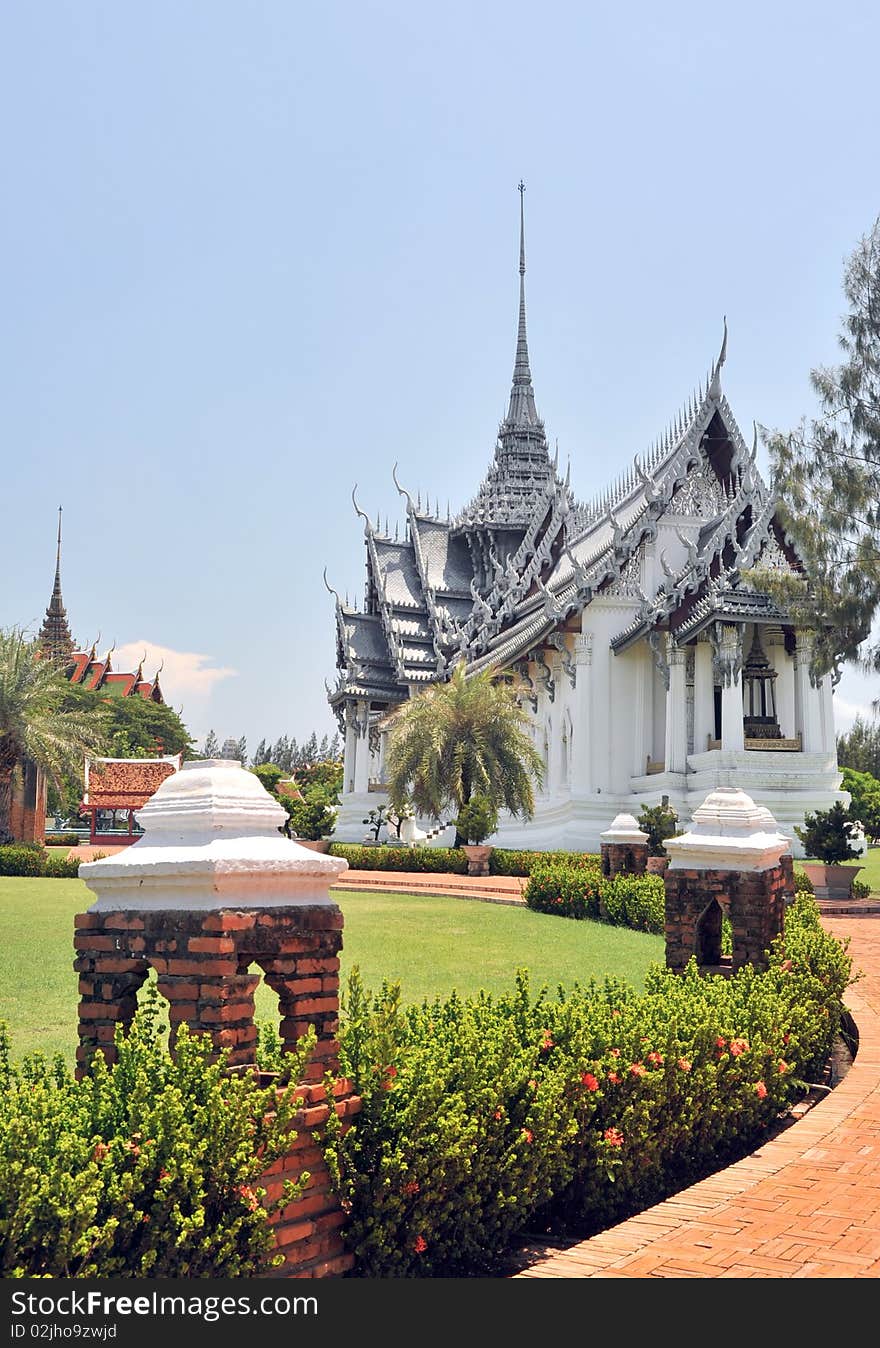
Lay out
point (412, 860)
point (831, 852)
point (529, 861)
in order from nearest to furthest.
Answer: point (831, 852), point (529, 861), point (412, 860)

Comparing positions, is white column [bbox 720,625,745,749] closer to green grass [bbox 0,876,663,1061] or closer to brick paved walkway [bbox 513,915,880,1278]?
green grass [bbox 0,876,663,1061]

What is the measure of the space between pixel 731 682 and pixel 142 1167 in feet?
81.4

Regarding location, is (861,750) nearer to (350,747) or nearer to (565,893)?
(350,747)

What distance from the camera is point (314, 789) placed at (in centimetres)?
6166

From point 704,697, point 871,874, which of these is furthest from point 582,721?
point 871,874

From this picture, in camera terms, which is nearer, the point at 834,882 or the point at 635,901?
the point at 635,901

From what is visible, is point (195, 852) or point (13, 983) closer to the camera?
point (195, 852)

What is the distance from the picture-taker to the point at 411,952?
11.2m

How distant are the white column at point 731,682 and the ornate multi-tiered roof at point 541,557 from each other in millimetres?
648

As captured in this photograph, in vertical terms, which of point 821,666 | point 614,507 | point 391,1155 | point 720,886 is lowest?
point 391,1155

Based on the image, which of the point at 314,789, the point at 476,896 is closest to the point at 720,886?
the point at 476,896

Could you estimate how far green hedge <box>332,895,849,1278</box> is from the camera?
408 cm

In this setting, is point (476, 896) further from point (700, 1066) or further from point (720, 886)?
point (700, 1066)

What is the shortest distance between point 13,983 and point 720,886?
4.90 meters
